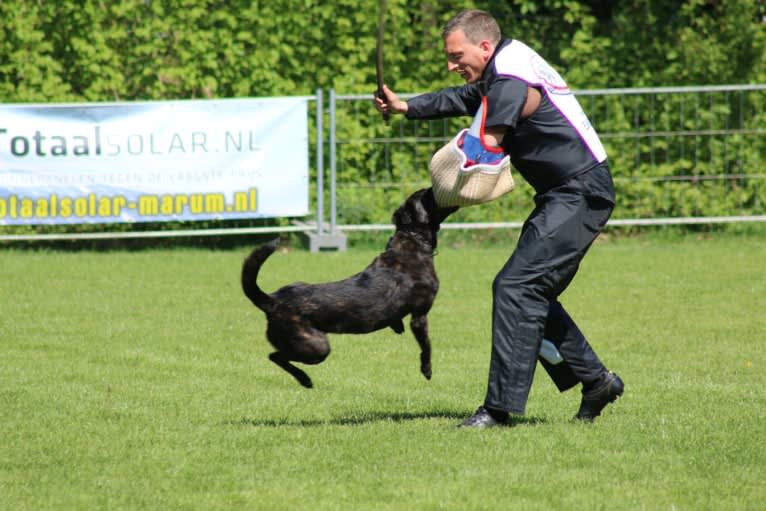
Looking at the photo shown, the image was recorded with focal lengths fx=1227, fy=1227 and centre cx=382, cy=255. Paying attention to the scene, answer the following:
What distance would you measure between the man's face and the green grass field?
5.46ft

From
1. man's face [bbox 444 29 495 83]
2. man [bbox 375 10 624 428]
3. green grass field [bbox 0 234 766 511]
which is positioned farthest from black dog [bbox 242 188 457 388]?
man's face [bbox 444 29 495 83]

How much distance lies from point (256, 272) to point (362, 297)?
544mm

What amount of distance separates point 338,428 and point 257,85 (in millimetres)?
8575

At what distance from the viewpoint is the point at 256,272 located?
18.6 feet

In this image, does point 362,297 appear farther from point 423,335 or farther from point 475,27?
point 475,27

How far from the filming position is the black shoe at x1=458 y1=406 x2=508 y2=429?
571 centimetres

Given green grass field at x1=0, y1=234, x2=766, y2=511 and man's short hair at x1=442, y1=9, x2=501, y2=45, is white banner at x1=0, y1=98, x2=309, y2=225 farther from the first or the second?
man's short hair at x1=442, y1=9, x2=501, y2=45

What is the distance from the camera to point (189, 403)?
21.4 ft

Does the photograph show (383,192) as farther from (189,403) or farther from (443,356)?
(189,403)

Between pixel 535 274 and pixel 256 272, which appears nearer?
pixel 535 274

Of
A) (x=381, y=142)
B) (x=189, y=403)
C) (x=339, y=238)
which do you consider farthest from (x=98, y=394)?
(x=381, y=142)

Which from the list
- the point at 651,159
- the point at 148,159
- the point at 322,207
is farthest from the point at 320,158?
the point at 651,159

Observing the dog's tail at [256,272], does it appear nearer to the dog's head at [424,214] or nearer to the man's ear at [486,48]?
the dog's head at [424,214]

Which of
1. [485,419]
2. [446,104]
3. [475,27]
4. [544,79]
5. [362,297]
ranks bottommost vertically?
[485,419]
